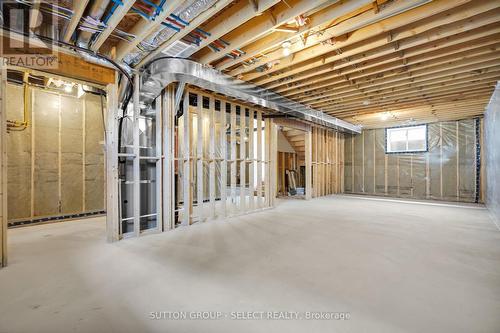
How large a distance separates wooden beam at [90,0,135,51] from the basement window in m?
8.62

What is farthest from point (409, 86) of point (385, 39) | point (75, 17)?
point (75, 17)

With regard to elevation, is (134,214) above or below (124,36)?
below

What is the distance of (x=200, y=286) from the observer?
1.87 meters

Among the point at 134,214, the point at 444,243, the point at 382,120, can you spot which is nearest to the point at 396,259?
the point at 444,243

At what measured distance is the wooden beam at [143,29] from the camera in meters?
2.05

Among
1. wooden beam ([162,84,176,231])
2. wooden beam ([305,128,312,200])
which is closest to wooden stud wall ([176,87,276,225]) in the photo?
wooden beam ([162,84,176,231])

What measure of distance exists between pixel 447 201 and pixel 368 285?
712 cm

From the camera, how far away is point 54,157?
13.7 ft

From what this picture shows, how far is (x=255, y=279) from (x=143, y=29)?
2.75 metres

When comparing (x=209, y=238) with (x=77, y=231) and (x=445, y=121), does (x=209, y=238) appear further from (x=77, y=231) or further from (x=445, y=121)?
(x=445, y=121)

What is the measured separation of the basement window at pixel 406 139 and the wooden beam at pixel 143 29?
833 centimetres

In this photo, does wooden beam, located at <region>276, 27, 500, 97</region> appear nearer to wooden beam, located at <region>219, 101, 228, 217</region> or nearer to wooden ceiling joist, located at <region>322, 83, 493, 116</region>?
wooden beam, located at <region>219, 101, 228, 217</region>

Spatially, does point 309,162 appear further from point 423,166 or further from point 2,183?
point 2,183

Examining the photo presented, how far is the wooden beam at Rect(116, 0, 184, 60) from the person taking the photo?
2.05 meters
